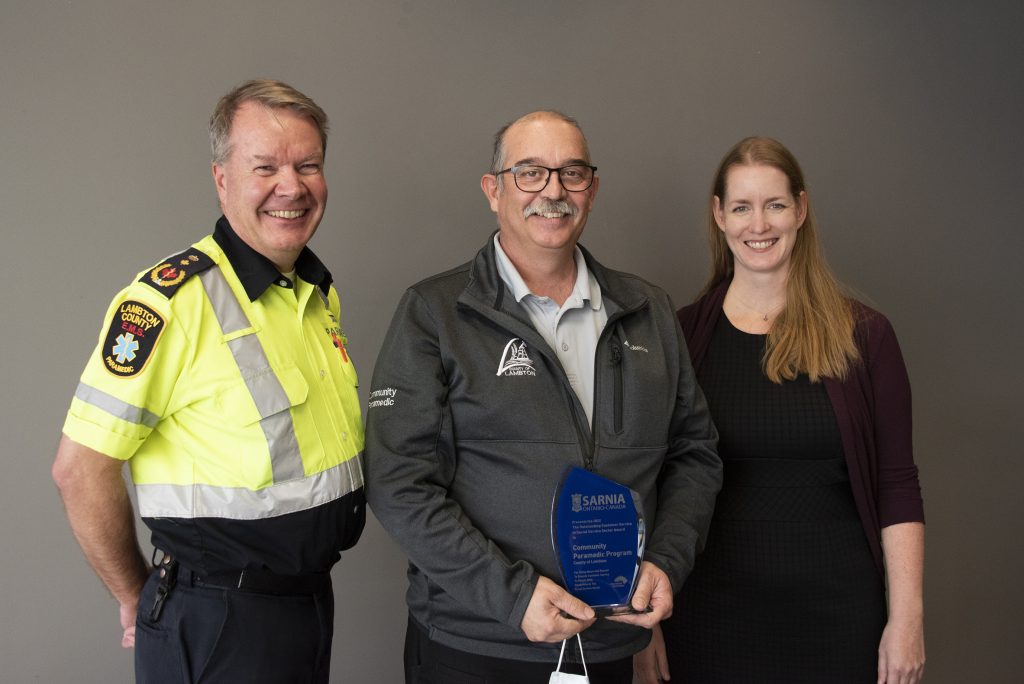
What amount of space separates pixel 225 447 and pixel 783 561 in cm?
122

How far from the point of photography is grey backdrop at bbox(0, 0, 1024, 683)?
2.19 metres

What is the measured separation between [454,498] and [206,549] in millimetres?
451


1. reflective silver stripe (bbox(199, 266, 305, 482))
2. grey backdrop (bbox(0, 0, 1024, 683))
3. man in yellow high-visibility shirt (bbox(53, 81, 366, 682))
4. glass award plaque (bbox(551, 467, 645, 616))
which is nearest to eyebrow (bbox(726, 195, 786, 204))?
grey backdrop (bbox(0, 0, 1024, 683))

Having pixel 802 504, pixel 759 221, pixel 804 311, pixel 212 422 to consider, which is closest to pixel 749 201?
pixel 759 221

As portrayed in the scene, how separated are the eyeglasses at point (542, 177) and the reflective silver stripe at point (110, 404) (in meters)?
0.83

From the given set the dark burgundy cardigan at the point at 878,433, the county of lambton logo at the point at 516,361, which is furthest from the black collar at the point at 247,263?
the dark burgundy cardigan at the point at 878,433

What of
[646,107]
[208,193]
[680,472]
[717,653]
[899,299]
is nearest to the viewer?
[680,472]

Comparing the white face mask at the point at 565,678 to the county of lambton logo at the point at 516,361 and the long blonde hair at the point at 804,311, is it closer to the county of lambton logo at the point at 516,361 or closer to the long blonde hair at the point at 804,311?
the county of lambton logo at the point at 516,361

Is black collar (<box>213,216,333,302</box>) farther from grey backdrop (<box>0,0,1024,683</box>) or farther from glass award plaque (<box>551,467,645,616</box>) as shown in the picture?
grey backdrop (<box>0,0,1024,683</box>)

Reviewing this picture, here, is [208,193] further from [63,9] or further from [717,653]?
[717,653]

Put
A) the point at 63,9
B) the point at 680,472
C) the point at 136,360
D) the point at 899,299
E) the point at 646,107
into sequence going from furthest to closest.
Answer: the point at 899,299 < the point at 646,107 < the point at 63,9 < the point at 680,472 < the point at 136,360

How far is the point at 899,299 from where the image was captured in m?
2.91

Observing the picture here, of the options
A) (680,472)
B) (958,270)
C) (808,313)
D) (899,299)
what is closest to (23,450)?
(680,472)

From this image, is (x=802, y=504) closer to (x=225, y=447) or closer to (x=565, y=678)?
(x=565, y=678)
